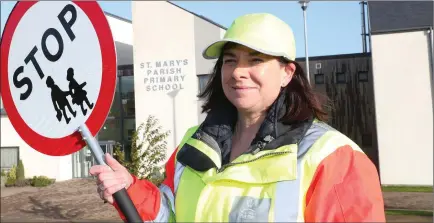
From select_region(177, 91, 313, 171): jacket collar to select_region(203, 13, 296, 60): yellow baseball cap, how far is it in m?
0.23

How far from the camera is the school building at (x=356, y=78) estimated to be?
19.1 metres

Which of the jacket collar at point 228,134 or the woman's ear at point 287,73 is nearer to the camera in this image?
the jacket collar at point 228,134

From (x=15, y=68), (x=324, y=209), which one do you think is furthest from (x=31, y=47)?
(x=324, y=209)

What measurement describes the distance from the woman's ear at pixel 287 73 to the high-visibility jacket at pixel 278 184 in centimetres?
18

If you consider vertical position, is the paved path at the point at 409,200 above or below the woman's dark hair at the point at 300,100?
below

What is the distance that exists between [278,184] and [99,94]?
646 millimetres

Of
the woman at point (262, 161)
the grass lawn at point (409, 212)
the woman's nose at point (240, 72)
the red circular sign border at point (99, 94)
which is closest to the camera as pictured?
Result: the red circular sign border at point (99, 94)

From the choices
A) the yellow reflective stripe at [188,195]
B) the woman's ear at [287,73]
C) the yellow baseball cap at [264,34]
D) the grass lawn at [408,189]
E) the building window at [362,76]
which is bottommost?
the grass lawn at [408,189]

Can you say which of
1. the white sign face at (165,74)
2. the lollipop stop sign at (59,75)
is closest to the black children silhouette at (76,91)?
the lollipop stop sign at (59,75)

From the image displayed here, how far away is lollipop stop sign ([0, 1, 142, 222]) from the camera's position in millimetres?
1504

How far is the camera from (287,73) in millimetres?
1921

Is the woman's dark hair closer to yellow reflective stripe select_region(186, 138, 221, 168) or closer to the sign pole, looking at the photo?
yellow reflective stripe select_region(186, 138, 221, 168)

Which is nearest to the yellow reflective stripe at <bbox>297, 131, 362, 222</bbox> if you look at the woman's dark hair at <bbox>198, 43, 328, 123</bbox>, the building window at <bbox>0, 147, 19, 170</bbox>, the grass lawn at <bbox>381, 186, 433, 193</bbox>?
the woman's dark hair at <bbox>198, 43, 328, 123</bbox>

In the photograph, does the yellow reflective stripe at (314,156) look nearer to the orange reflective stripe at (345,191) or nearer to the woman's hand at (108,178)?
the orange reflective stripe at (345,191)
